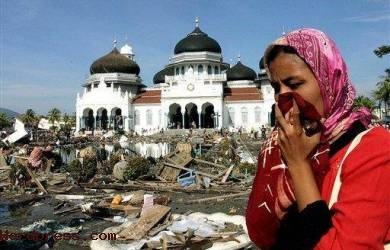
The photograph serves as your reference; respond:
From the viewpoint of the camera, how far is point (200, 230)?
9094 mm

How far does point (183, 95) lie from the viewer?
2062 inches

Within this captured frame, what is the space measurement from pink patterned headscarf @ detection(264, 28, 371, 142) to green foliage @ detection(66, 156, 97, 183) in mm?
16901

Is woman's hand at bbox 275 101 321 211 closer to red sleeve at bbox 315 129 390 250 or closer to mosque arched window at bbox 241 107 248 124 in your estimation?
red sleeve at bbox 315 129 390 250

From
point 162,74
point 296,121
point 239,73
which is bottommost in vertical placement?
point 296,121

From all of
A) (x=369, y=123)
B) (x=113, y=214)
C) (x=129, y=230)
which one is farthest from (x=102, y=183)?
(x=369, y=123)

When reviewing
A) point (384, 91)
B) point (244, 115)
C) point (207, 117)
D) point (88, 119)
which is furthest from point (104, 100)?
point (384, 91)

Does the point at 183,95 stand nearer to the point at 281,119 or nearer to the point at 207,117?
the point at 207,117

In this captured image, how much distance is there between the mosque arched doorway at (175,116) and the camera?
5412cm

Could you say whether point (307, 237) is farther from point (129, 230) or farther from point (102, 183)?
point (102, 183)

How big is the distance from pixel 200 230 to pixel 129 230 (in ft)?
4.69

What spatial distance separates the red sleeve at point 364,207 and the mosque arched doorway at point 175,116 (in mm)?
52456

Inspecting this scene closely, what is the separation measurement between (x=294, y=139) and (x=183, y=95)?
51.1 m

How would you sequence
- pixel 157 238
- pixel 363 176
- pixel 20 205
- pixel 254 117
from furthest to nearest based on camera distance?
pixel 254 117 < pixel 20 205 < pixel 157 238 < pixel 363 176

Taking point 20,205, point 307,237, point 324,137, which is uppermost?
point 324,137
